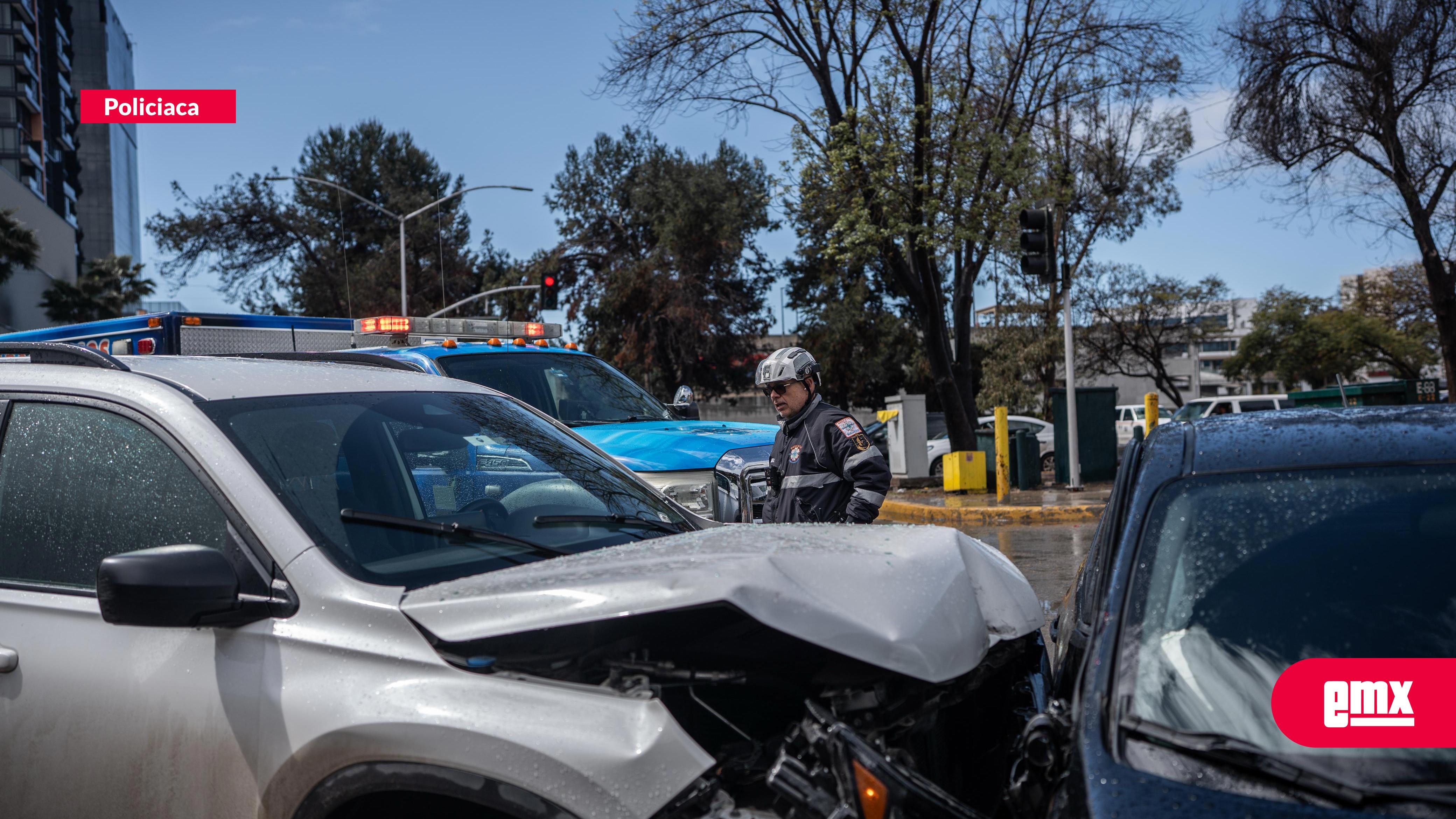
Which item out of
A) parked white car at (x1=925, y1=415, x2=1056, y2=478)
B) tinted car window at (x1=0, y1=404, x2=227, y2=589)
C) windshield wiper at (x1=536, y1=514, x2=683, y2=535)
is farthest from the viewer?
parked white car at (x1=925, y1=415, x2=1056, y2=478)

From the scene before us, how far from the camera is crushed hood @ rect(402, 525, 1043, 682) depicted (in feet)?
Answer: 6.65

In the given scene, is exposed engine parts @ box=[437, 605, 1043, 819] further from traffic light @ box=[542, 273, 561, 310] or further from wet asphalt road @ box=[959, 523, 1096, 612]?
traffic light @ box=[542, 273, 561, 310]

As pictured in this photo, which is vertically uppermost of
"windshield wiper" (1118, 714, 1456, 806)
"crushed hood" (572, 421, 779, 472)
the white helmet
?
the white helmet

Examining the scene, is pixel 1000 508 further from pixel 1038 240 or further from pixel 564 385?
pixel 564 385

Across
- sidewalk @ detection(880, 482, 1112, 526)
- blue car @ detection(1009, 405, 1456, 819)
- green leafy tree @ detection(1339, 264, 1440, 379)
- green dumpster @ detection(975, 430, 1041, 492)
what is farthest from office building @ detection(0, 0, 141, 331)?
green leafy tree @ detection(1339, 264, 1440, 379)

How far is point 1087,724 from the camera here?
192 cm

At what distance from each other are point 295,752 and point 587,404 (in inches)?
233

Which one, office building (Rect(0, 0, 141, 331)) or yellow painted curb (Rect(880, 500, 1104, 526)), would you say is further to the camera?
office building (Rect(0, 0, 141, 331))

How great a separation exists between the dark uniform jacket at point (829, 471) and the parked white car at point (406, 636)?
7.72 ft

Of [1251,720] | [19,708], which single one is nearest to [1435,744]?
[1251,720]

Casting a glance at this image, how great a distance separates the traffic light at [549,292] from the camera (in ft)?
95.8

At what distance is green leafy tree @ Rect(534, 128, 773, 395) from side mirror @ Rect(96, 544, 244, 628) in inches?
1585

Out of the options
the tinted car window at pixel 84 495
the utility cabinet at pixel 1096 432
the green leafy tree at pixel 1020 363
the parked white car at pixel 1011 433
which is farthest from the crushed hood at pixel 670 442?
the green leafy tree at pixel 1020 363

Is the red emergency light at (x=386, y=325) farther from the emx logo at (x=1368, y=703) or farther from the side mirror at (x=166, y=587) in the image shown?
the emx logo at (x=1368, y=703)
